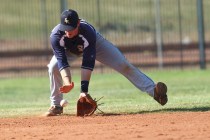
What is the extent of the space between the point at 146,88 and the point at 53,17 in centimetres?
2552

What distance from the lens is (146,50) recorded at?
33.0 meters

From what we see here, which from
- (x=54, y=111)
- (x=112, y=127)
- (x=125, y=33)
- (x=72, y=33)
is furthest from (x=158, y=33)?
(x=112, y=127)

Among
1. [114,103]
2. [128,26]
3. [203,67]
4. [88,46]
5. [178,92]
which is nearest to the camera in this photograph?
[88,46]

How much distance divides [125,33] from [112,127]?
75.6 ft

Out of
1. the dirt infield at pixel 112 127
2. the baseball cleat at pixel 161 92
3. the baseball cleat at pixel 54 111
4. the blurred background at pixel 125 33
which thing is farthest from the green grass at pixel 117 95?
the blurred background at pixel 125 33

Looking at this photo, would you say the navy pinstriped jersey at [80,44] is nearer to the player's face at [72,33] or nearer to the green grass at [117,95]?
the player's face at [72,33]

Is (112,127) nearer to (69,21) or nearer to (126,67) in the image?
(69,21)

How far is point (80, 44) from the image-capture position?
40.2 ft

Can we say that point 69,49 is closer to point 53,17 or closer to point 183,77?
point 183,77

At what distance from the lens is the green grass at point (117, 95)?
44.9ft

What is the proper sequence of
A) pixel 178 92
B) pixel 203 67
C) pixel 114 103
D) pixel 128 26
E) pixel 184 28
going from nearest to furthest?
pixel 114 103 < pixel 178 92 < pixel 203 67 < pixel 128 26 < pixel 184 28

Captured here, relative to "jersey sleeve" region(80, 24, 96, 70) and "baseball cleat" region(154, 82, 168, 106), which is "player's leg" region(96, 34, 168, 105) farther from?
"jersey sleeve" region(80, 24, 96, 70)

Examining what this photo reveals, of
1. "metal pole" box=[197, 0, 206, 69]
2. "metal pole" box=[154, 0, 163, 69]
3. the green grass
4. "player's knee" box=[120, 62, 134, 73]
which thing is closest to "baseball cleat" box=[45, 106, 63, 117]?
the green grass

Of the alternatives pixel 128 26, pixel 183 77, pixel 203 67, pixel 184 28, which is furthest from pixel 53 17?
pixel 183 77
